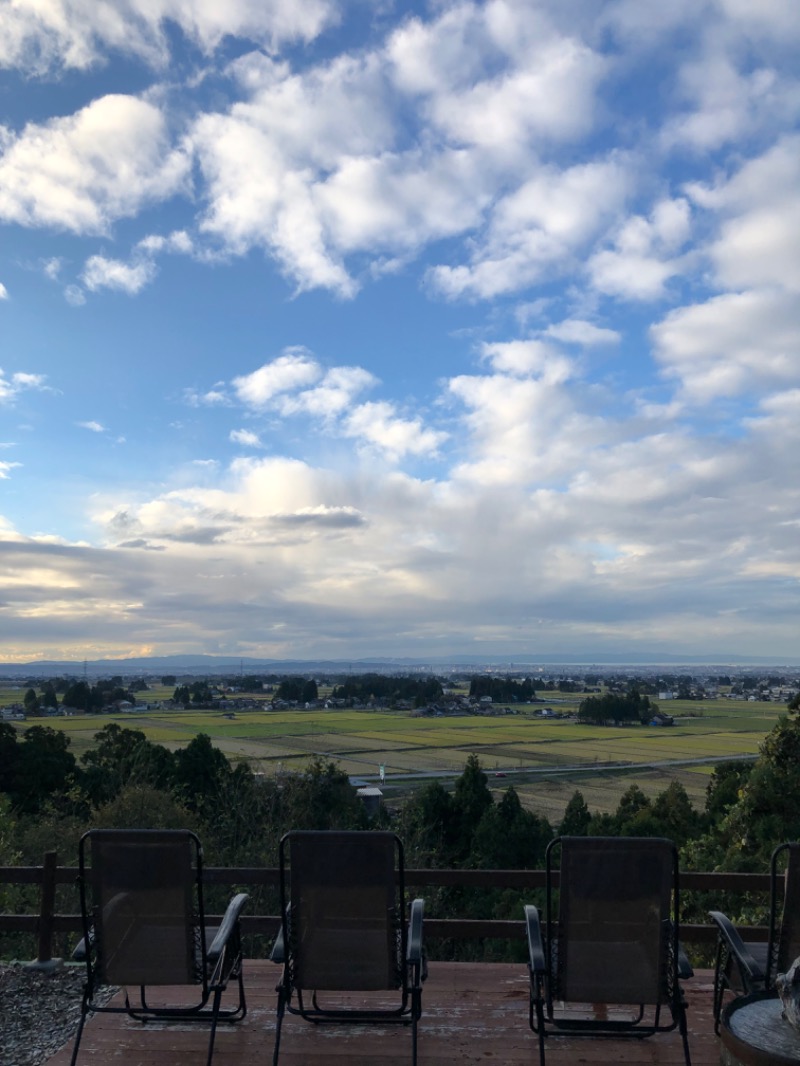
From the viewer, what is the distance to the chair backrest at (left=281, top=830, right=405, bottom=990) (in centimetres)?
315

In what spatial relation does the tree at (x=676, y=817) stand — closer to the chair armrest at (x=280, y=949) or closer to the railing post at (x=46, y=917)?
the railing post at (x=46, y=917)

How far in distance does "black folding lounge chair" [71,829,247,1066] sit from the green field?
2005 cm

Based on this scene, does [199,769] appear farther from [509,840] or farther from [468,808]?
[509,840]

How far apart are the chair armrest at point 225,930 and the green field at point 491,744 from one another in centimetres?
1997

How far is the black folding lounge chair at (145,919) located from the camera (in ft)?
10.4

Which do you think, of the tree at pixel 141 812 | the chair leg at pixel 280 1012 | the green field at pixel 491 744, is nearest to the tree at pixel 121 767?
the green field at pixel 491 744

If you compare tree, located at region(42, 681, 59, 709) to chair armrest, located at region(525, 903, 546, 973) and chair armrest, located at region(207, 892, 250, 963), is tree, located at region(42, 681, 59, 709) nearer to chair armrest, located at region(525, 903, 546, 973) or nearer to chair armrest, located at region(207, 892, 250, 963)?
chair armrest, located at region(207, 892, 250, 963)

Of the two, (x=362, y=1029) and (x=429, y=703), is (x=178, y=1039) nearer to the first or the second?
(x=362, y=1029)

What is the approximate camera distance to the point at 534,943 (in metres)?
3.02

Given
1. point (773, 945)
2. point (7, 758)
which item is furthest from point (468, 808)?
point (773, 945)

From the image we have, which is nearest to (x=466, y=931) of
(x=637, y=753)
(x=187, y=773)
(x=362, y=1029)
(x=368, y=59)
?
(x=362, y=1029)

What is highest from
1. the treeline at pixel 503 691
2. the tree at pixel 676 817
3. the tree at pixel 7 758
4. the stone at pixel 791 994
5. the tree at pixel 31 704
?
the stone at pixel 791 994

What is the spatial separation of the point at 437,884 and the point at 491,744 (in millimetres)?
41951

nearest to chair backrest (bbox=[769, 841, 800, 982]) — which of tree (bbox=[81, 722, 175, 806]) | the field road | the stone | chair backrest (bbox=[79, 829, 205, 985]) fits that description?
the stone
